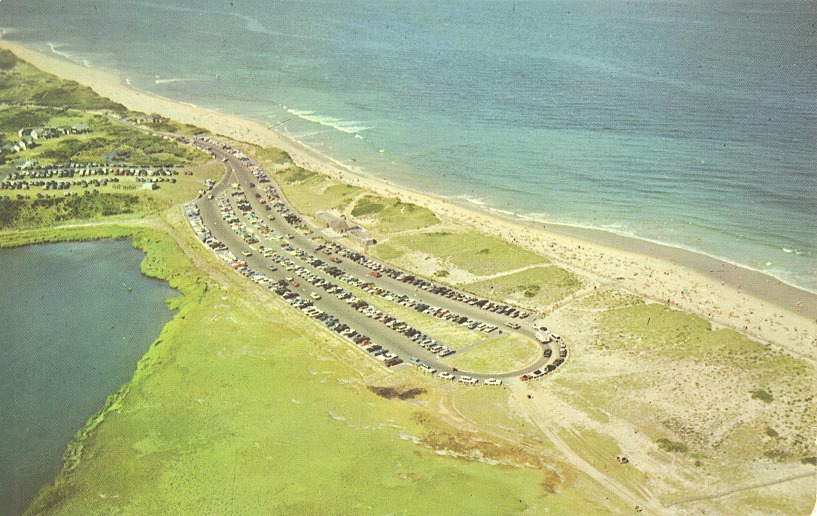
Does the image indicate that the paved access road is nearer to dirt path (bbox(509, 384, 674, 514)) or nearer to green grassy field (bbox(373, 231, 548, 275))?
dirt path (bbox(509, 384, 674, 514))

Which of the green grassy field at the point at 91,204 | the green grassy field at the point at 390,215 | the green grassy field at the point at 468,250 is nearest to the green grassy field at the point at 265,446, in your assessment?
the green grassy field at the point at 468,250

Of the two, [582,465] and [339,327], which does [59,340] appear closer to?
[339,327]

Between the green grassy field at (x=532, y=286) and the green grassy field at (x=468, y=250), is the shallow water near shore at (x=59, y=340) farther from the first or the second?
the green grassy field at (x=532, y=286)

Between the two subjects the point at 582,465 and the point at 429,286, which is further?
the point at 429,286

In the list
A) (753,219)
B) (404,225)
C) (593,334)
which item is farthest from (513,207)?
(593,334)

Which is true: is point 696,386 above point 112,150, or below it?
below

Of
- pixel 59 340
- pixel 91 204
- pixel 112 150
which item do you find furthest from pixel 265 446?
pixel 112 150

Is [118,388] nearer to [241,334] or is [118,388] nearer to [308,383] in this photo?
[241,334]

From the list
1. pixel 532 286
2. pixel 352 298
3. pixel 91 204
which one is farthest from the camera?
pixel 91 204
